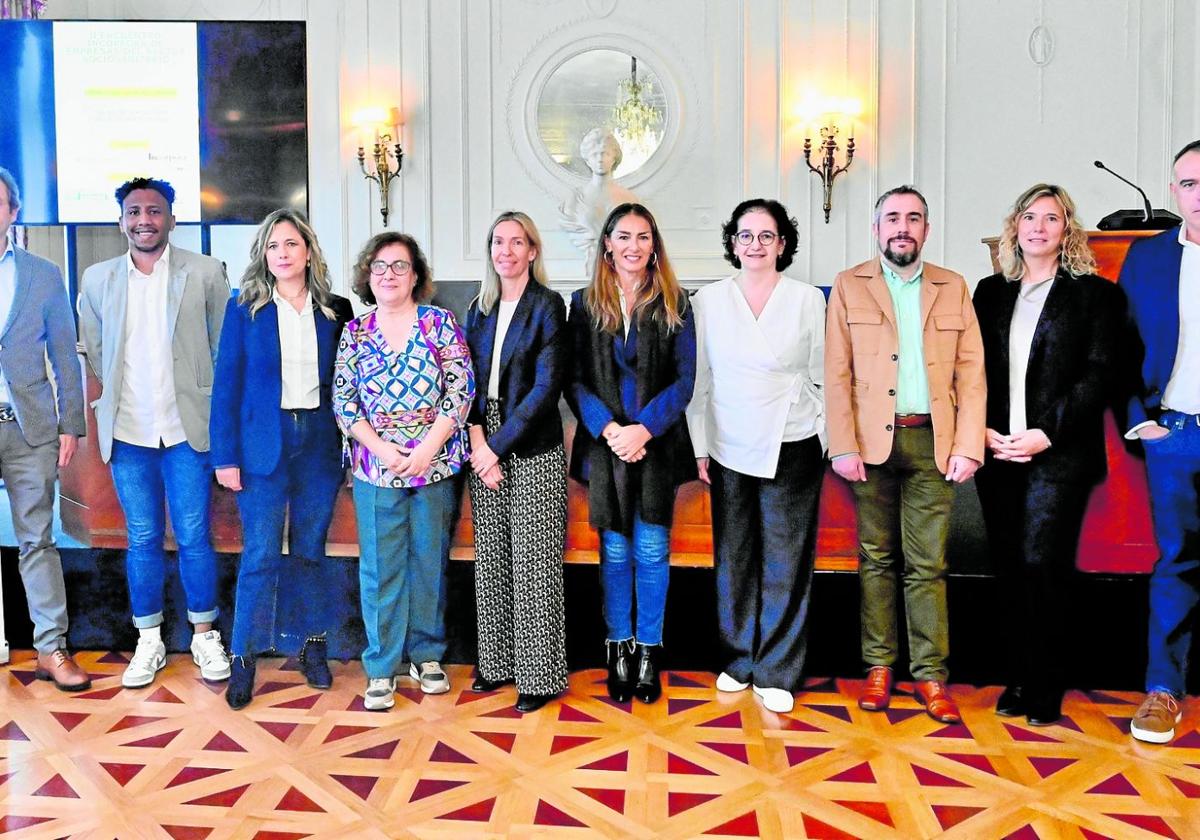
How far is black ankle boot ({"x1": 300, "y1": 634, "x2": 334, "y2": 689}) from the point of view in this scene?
3127mm

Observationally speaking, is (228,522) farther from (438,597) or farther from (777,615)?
(777,615)

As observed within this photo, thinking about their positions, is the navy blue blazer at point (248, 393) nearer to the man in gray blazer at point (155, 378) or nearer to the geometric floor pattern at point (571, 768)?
the man in gray blazer at point (155, 378)

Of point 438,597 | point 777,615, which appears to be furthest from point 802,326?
point 438,597

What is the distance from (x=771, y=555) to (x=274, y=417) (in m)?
1.51

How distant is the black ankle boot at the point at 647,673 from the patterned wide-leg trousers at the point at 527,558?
0.23 metres

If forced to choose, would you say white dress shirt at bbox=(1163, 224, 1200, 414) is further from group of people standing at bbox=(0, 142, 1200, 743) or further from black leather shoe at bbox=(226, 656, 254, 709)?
black leather shoe at bbox=(226, 656, 254, 709)

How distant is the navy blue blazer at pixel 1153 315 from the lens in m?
2.69

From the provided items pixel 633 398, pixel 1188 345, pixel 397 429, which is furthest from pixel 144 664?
pixel 1188 345

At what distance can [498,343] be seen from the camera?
2924 millimetres

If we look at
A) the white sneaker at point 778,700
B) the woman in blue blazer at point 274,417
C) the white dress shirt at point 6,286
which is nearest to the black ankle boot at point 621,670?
the white sneaker at point 778,700

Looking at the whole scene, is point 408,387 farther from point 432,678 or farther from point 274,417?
point 432,678

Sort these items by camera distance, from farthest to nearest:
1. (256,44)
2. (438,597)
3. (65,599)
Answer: (256,44)
(65,599)
(438,597)

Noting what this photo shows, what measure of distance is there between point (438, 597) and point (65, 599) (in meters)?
1.28

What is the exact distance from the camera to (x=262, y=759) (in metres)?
2.62
